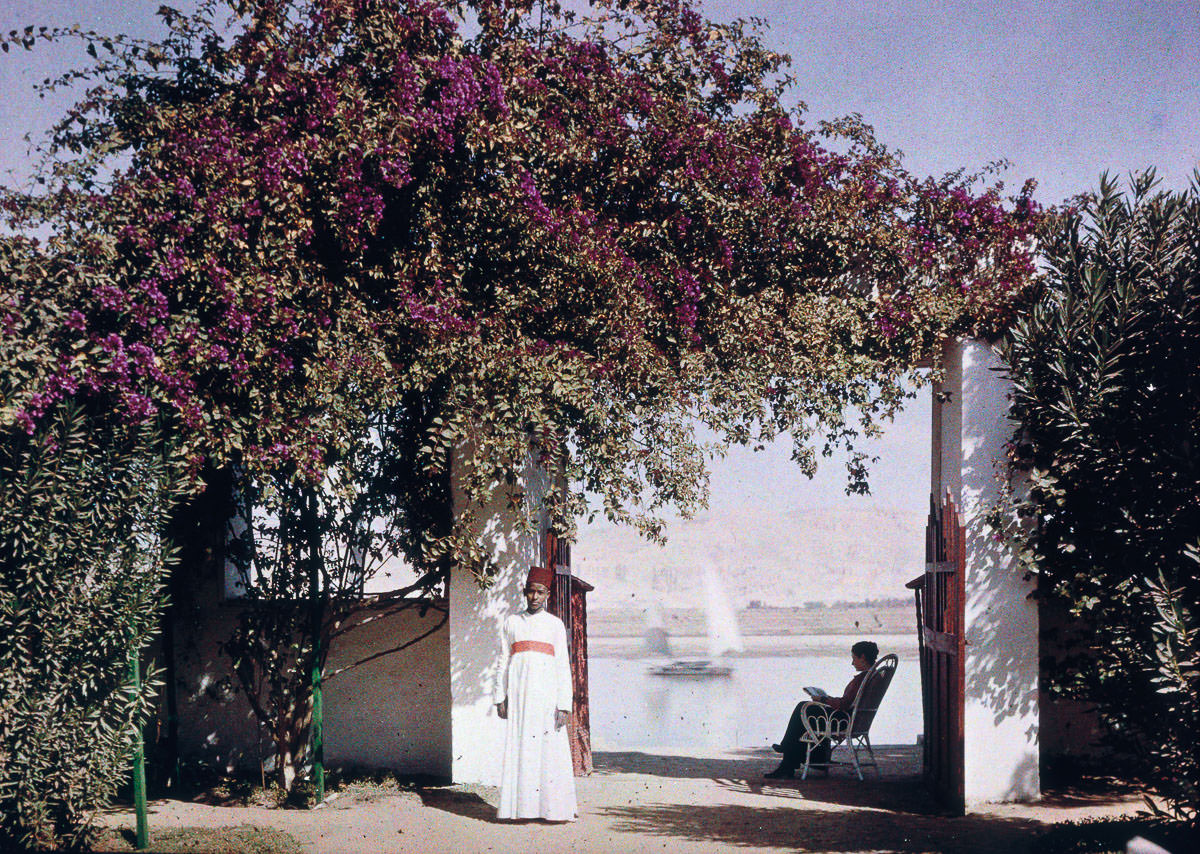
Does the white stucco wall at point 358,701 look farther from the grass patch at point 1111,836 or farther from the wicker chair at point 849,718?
the grass patch at point 1111,836

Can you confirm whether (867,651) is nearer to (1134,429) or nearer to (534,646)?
(534,646)

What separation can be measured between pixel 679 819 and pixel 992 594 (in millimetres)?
2802

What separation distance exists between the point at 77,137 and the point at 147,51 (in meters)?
0.82

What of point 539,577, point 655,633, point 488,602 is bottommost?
point 655,633

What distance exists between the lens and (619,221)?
9.16 meters

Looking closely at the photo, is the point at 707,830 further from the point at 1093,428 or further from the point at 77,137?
the point at 77,137

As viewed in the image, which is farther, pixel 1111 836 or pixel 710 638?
pixel 710 638

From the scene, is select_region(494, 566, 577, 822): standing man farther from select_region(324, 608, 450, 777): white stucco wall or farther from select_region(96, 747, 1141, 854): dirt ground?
select_region(324, 608, 450, 777): white stucco wall

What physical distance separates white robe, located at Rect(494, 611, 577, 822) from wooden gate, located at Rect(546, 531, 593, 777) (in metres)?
0.93

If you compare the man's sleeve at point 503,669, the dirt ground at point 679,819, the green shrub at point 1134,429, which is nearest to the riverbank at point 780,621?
the dirt ground at point 679,819

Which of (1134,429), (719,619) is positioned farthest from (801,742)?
(719,619)

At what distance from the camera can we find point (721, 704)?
69.9ft

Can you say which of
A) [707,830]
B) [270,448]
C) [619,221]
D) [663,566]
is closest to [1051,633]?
[707,830]

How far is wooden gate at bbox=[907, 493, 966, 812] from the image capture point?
811 centimetres
